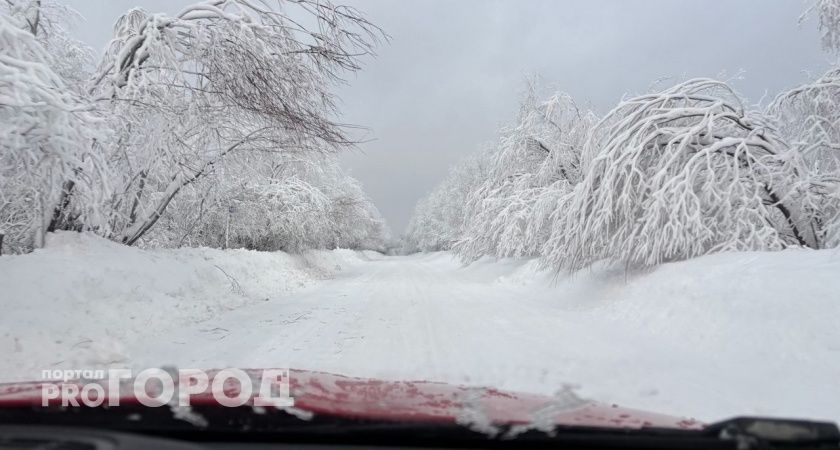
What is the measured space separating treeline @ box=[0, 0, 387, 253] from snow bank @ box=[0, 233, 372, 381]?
29.3 inches

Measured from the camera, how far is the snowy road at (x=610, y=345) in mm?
4656

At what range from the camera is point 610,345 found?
6.82 m

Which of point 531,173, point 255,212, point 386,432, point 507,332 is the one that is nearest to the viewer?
point 386,432

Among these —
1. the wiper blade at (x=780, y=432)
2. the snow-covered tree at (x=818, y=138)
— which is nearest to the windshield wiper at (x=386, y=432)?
the wiper blade at (x=780, y=432)

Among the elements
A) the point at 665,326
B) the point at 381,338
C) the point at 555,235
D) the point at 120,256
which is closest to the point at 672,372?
the point at 665,326

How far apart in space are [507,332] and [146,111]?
752 cm

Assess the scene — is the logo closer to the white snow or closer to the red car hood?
the red car hood

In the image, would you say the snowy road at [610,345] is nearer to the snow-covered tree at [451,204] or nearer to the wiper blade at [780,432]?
the wiper blade at [780,432]

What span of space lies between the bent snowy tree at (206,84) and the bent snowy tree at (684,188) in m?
5.92

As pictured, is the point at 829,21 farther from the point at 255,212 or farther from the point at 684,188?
the point at 255,212

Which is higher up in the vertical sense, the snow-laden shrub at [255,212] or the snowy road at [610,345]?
the snow-laden shrub at [255,212]

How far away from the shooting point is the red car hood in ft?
6.90

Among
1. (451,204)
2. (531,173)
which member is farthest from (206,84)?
(451,204)

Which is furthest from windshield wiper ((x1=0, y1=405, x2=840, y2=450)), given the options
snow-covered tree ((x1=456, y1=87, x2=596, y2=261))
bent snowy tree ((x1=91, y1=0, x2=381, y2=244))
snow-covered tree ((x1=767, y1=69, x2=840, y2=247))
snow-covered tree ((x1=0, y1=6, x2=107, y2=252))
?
snow-covered tree ((x1=456, y1=87, x2=596, y2=261))
